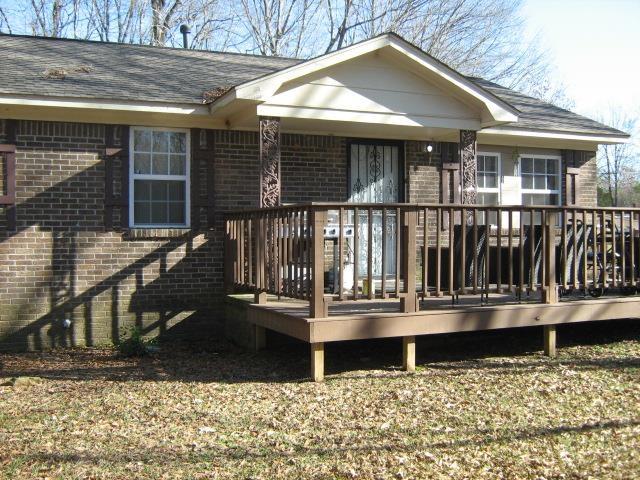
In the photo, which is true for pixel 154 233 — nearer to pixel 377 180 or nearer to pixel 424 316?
pixel 377 180

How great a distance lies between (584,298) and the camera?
30.0 ft

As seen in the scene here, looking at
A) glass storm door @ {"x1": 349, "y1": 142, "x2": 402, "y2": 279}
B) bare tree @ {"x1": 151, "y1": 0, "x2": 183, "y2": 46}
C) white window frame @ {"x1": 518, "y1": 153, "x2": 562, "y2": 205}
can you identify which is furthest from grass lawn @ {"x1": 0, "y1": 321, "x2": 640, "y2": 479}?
bare tree @ {"x1": 151, "y1": 0, "x2": 183, "y2": 46}

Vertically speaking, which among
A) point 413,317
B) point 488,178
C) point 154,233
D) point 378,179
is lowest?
point 413,317

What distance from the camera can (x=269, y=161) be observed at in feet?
29.8


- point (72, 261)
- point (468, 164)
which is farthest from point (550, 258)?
point (72, 261)

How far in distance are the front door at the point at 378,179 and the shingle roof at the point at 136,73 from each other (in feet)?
6.42

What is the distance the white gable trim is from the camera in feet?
28.6

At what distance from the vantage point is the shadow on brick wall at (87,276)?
9.24m

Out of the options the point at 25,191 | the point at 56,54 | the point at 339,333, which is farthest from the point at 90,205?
the point at 339,333

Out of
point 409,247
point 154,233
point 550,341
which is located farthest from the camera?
point 154,233

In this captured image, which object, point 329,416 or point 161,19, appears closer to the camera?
point 329,416

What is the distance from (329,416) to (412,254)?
2228 mm

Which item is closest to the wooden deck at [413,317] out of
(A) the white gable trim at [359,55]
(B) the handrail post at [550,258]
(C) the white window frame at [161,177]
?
(B) the handrail post at [550,258]

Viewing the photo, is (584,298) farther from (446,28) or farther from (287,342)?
(446,28)
